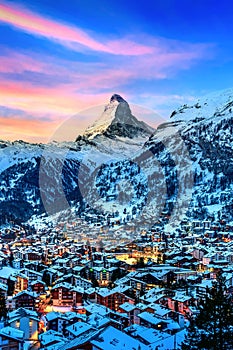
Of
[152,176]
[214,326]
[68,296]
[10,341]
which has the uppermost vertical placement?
[214,326]

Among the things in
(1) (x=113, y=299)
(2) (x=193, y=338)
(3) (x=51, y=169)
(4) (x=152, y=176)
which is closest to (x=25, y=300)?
(1) (x=113, y=299)

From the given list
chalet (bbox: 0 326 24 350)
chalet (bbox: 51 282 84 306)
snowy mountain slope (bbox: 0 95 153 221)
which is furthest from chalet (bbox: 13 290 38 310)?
snowy mountain slope (bbox: 0 95 153 221)

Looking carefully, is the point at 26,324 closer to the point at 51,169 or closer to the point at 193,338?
the point at 193,338

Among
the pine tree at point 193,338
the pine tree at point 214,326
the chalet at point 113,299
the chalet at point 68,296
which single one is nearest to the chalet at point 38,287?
the chalet at point 68,296

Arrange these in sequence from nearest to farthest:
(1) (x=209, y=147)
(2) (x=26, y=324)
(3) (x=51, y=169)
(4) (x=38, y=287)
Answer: (2) (x=26, y=324), (4) (x=38, y=287), (1) (x=209, y=147), (3) (x=51, y=169)

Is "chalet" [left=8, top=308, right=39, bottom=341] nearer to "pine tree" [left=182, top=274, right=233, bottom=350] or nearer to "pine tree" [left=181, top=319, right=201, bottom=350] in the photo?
"pine tree" [left=181, top=319, right=201, bottom=350]

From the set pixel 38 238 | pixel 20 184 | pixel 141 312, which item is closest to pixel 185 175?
pixel 38 238
